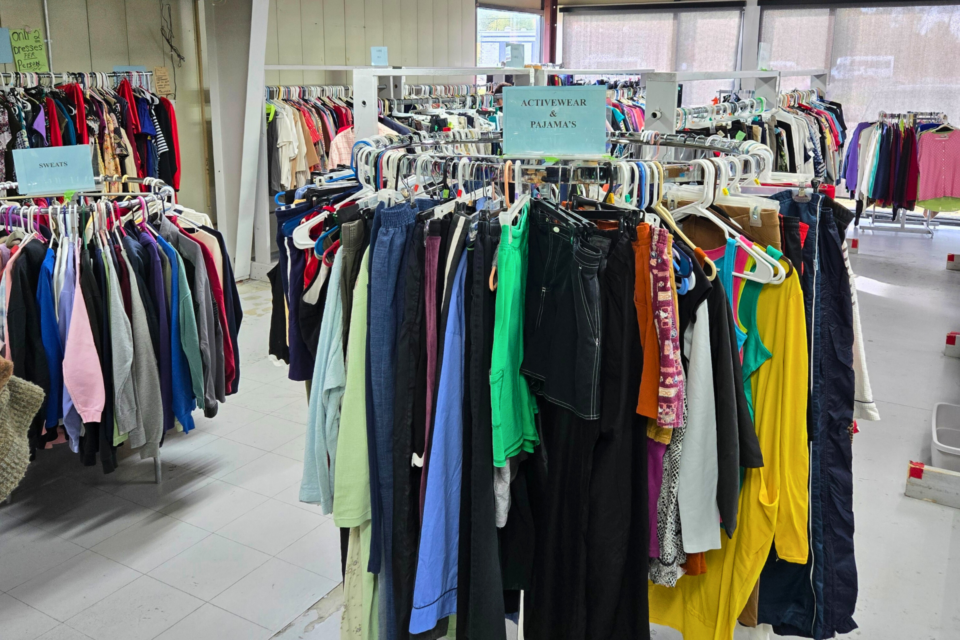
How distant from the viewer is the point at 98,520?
128 inches

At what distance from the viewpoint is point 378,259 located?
190 centimetres

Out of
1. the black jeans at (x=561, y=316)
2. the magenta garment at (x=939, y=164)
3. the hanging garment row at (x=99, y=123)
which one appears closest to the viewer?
the black jeans at (x=561, y=316)

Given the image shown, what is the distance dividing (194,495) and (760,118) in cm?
360

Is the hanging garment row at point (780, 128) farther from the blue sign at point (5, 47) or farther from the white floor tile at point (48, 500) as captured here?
the blue sign at point (5, 47)

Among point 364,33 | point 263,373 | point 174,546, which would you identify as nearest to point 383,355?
point 174,546

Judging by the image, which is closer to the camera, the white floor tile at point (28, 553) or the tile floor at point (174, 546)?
the tile floor at point (174, 546)

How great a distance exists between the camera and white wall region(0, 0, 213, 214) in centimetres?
567

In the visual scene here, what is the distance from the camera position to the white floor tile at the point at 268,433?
3.95m

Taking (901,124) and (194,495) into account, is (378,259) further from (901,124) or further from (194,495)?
(901,124)

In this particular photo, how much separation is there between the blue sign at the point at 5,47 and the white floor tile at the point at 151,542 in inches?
133

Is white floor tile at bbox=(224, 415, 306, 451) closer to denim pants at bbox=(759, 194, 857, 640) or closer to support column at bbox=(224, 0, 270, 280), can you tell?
denim pants at bbox=(759, 194, 857, 640)

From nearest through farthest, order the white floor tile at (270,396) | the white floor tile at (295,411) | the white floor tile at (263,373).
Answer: the white floor tile at (295,411) → the white floor tile at (270,396) → the white floor tile at (263,373)

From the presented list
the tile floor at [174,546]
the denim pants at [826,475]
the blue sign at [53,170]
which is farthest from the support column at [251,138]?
the denim pants at [826,475]

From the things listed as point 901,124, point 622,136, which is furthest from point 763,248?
point 901,124
